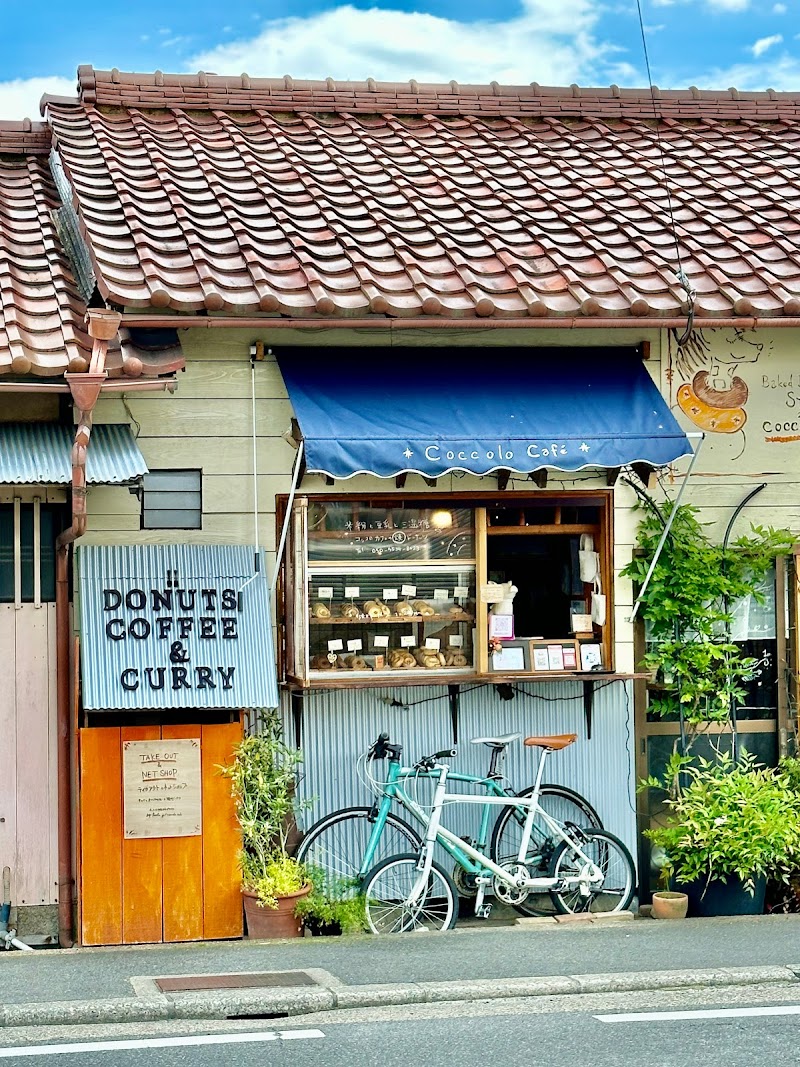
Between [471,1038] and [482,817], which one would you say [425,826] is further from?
[471,1038]

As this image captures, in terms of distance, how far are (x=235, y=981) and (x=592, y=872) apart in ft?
10.5

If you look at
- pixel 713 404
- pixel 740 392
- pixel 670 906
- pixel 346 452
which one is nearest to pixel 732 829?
pixel 670 906

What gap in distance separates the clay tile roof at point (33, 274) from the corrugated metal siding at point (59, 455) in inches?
21.9

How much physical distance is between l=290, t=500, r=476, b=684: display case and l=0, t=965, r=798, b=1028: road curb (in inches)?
113

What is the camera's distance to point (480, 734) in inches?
418

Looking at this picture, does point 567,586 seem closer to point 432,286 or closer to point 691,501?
point 691,501

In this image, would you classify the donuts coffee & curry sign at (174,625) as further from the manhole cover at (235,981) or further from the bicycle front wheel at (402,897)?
the manhole cover at (235,981)

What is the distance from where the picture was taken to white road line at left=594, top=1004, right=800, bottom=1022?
24.2 feet

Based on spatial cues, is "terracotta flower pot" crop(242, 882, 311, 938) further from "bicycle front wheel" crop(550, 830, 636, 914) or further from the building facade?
"bicycle front wheel" crop(550, 830, 636, 914)

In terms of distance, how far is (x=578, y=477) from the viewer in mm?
10789

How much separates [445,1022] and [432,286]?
4.97m

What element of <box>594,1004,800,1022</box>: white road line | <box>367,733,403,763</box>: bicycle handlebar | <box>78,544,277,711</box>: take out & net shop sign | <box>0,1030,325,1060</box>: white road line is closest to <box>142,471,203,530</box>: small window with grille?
<box>78,544,277,711</box>: take out & net shop sign

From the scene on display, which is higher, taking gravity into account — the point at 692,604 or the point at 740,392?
the point at 740,392

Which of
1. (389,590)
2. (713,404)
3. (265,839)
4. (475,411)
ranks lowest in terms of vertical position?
(265,839)
